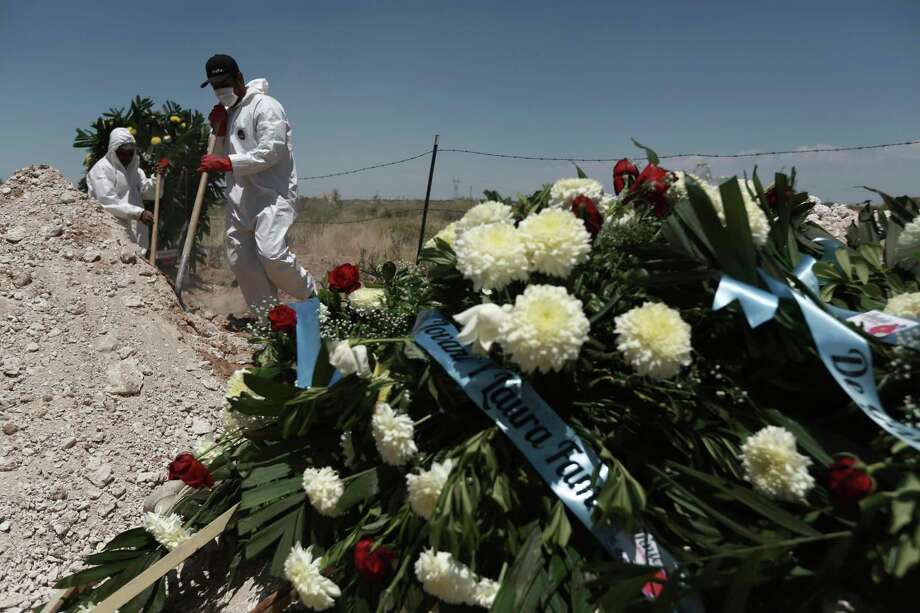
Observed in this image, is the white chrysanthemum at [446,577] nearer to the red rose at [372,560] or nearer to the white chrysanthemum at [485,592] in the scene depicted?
the white chrysanthemum at [485,592]

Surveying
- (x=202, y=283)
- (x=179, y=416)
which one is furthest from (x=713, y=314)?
(x=202, y=283)

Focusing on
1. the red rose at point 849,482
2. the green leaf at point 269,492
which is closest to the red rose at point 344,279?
the green leaf at point 269,492

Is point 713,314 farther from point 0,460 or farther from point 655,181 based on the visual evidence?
point 0,460

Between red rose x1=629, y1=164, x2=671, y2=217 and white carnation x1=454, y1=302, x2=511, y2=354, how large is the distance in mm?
615

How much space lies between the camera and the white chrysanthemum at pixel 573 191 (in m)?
1.89

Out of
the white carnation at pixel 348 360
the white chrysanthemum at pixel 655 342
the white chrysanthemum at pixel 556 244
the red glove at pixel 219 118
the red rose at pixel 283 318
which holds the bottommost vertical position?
the red rose at pixel 283 318

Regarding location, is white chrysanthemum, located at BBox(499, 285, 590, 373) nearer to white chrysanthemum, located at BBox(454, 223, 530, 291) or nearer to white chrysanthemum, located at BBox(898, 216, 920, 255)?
white chrysanthemum, located at BBox(454, 223, 530, 291)

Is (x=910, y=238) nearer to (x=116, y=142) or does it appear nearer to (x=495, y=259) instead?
(x=495, y=259)

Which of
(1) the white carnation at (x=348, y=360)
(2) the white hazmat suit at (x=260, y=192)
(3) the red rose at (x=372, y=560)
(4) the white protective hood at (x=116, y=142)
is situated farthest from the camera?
(4) the white protective hood at (x=116, y=142)

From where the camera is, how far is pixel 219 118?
17.3 ft

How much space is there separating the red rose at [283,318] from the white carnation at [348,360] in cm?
52

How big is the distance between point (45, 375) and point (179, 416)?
0.79 metres

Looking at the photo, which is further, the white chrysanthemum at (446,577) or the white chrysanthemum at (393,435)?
the white chrysanthemum at (393,435)

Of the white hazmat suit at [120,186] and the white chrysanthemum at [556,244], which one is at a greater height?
the white chrysanthemum at [556,244]
